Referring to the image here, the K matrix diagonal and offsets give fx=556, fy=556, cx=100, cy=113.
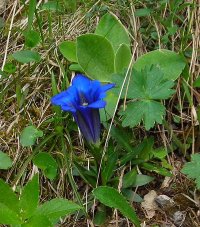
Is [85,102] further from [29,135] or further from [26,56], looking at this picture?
[26,56]

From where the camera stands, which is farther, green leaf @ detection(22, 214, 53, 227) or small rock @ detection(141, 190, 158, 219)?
small rock @ detection(141, 190, 158, 219)

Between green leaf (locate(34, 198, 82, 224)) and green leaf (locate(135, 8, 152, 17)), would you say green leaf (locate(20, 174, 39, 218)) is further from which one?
green leaf (locate(135, 8, 152, 17))

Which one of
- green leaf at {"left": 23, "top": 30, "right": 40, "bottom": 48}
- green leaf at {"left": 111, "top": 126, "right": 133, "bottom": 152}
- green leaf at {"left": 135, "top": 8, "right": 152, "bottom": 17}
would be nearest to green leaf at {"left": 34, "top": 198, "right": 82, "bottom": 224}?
green leaf at {"left": 111, "top": 126, "right": 133, "bottom": 152}

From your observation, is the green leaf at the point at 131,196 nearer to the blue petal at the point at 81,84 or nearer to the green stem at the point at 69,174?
the green stem at the point at 69,174

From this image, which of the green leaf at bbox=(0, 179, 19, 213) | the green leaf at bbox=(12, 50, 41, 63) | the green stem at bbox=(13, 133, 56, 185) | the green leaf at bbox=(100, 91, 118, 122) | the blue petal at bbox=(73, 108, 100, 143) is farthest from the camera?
the green leaf at bbox=(12, 50, 41, 63)

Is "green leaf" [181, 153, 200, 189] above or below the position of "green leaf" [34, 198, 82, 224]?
below

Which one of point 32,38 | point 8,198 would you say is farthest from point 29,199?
point 32,38

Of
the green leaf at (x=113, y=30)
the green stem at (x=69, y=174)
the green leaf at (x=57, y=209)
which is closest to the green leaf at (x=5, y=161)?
the green stem at (x=69, y=174)
